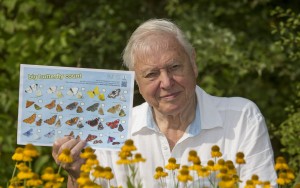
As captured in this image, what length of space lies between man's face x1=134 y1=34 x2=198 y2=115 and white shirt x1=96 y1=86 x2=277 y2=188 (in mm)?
156

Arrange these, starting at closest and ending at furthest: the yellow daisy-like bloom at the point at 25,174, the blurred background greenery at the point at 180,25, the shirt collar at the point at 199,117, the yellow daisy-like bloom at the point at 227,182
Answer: the yellow daisy-like bloom at the point at 227,182 → the yellow daisy-like bloom at the point at 25,174 → the shirt collar at the point at 199,117 → the blurred background greenery at the point at 180,25

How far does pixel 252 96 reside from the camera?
5.63 meters

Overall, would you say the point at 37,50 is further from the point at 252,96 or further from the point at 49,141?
the point at 49,141

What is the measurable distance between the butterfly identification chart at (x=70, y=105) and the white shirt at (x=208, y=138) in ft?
1.21

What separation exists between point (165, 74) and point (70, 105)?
0.45 metres

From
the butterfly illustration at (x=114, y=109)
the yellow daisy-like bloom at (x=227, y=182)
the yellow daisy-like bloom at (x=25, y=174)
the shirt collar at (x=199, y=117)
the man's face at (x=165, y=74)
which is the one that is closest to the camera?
the yellow daisy-like bloom at (x=227, y=182)

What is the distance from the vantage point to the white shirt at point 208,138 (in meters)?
3.04

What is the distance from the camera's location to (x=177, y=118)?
3.20 metres

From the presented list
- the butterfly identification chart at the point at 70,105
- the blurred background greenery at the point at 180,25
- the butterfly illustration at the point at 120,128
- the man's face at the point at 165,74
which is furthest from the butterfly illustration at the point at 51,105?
the blurred background greenery at the point at 180,25

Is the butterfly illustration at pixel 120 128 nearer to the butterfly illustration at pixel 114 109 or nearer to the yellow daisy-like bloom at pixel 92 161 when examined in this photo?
the butterfly illustration at pixel 114 109

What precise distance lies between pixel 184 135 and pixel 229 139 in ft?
0.64

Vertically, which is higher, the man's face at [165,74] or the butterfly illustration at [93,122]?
the man's face at [165,74]

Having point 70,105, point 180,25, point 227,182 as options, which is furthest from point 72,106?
point 180,25

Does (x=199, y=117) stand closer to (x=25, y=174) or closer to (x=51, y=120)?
(x=51, y=120)
